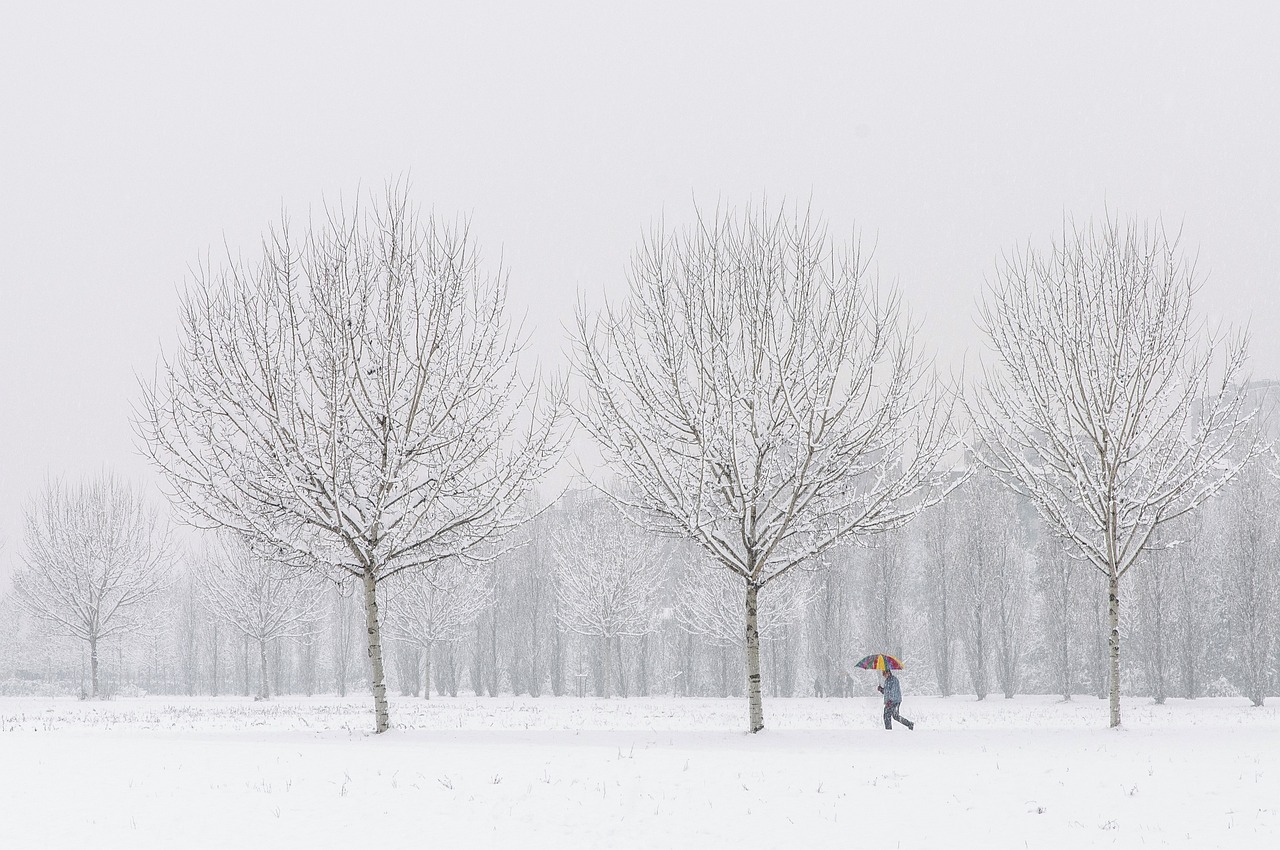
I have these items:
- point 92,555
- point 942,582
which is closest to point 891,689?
point 942,582

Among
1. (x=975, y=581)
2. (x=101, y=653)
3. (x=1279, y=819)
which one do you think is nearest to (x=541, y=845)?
(x=1279, y=819)

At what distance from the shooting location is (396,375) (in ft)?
49.7

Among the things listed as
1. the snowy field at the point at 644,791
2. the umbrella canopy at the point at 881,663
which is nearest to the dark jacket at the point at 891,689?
the umbrella canopy at the point at 881,663

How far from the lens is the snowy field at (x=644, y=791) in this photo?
28.3 feet

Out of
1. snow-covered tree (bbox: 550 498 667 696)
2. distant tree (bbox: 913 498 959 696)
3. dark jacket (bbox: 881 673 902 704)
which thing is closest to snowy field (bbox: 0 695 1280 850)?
dark jacket (bbox: 881 673 902 704)

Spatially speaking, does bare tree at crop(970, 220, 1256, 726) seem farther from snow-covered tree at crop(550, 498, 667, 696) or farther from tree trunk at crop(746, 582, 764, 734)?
snow-covered tree at crop(550, 498, 667, 696)

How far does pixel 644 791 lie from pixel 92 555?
34.8 metres

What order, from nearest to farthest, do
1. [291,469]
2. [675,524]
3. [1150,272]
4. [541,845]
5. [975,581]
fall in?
[541,845]
[291,469]
[675,524]
[1150,272]
[975,581]

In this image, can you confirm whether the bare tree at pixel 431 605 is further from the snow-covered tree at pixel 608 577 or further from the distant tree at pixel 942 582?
the distant tree at pixel 942 582

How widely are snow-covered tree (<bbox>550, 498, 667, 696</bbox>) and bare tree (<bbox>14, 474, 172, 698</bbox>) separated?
18768 millimetres

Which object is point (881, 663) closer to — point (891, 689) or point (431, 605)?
point (891, 689)

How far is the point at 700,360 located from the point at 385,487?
584 centimetres

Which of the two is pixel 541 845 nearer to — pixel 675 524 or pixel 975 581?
pixel 675 524

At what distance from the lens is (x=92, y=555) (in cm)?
3609
